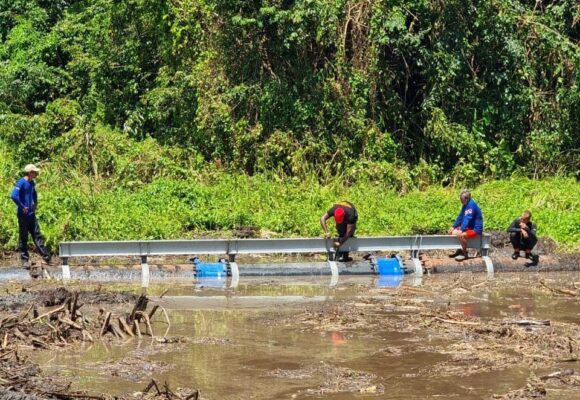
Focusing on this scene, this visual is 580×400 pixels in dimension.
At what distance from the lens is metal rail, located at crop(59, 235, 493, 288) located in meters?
17.7

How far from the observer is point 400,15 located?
86.6ft

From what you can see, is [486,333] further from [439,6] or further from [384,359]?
[439,6]

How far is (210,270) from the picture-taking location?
1806cm

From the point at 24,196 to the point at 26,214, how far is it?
34cm

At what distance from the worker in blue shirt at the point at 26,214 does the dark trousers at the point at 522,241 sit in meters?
9.04

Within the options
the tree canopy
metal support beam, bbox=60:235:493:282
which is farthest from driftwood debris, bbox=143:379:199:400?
the tree canopy

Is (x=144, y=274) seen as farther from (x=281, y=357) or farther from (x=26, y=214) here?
(x=281, y=357)

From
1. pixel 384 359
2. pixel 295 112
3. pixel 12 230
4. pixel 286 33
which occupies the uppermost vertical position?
pixel 286 33

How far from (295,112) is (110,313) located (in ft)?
47.4

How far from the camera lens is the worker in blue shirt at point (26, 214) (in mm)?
17594

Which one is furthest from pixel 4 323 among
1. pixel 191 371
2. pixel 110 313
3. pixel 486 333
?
pixel 486 333

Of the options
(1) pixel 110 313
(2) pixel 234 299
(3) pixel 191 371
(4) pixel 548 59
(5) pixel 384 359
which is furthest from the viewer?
(4) pixel 548 59

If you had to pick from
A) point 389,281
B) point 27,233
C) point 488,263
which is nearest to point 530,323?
point 389,281

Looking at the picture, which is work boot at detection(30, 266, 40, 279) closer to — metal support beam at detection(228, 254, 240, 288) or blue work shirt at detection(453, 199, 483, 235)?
metal support beam at detection(228, 254, 240, 288)
